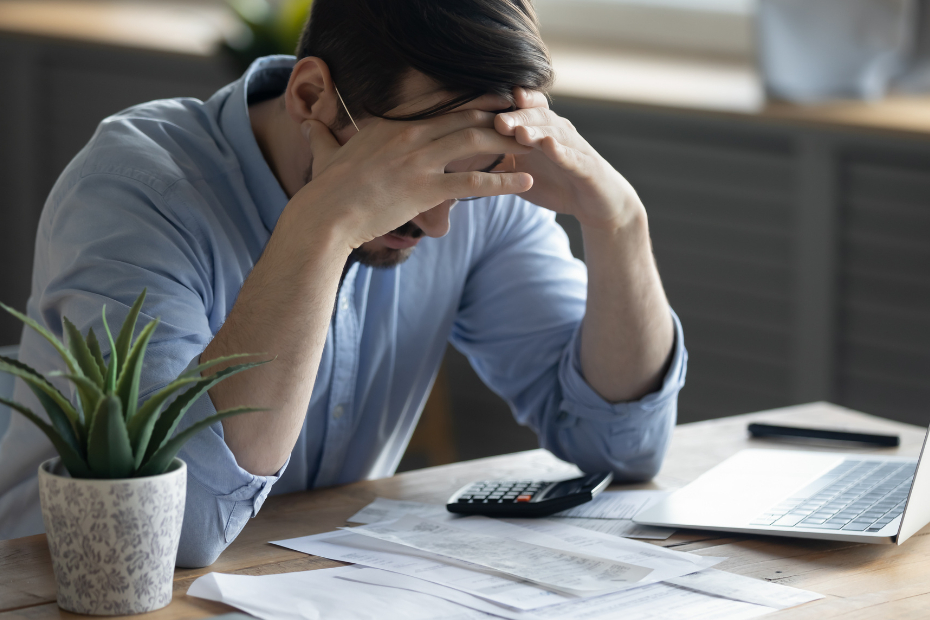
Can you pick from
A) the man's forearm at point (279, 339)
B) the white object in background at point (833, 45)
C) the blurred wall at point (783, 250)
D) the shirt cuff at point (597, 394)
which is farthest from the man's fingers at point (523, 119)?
the white object in background at point (833, 45)

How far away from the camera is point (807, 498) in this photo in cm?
120

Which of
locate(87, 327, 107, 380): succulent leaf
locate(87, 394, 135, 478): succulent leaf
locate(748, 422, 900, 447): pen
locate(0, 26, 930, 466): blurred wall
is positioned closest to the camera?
locate(87, 394, 135, 478): succulent leaf

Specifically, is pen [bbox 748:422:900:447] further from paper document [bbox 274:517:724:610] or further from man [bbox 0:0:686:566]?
paper document [bbox 274:517:724:610]

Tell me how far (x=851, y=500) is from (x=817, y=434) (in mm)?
298

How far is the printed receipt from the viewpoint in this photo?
979mm

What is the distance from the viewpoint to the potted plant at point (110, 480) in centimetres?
84

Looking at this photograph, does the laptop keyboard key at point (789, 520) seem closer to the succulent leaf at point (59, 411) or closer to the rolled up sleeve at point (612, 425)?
the rolled up sleeve at point (612, 425)

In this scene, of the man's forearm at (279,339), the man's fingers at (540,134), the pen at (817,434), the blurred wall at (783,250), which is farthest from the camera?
the blurred wall at (783,250)

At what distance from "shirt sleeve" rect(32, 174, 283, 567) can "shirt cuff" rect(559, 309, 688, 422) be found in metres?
0.46

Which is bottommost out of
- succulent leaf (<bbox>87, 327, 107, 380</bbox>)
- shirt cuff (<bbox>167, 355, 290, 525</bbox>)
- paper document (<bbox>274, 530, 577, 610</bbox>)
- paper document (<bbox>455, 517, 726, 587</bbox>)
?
paper document (<bbox>455, 517, 726, 587</bbox>)

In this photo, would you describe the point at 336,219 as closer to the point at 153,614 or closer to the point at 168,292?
the point at 168,292

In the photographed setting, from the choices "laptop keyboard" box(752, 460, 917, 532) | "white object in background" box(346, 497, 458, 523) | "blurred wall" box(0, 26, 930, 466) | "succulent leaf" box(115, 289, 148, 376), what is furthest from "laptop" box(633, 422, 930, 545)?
"blurred wall" box(0, 26, 930, 466)

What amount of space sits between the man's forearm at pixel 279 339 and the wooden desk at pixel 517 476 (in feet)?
0.31

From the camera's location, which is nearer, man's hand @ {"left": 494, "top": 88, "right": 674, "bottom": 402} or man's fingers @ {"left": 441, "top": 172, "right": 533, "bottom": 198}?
man's fingers @ {"left": 441, "top": 172, "right": 533, "bottom": 198}
